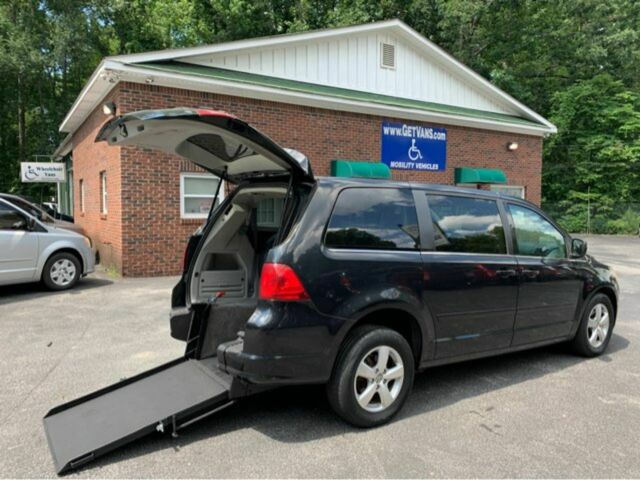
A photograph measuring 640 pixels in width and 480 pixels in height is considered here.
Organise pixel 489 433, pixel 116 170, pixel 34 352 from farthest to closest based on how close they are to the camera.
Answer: pixel 116 170 < pixel 34 352 < pixel 489 433

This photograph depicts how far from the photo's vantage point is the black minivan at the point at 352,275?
3158 millimetres

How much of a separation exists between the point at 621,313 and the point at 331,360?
6.18 meters

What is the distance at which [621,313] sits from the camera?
7430 mm

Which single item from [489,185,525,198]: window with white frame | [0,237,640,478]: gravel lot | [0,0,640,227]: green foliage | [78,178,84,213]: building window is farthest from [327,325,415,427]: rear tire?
[0,0,640,227]: green foliage

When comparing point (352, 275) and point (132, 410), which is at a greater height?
point (352, 275)

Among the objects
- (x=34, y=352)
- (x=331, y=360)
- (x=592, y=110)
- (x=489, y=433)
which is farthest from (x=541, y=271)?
(x=592, y=110)

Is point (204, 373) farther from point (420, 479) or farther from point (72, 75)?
point (72, 75)

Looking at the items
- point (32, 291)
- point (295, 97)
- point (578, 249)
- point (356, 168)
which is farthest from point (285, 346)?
point (356, 168)

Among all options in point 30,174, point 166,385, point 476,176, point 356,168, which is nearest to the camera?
point 166,385

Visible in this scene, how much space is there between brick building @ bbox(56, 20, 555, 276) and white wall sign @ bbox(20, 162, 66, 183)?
8.74 ft

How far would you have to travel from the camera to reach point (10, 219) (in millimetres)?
7957

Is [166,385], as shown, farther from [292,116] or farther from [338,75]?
[338,75]

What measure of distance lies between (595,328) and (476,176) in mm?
9870

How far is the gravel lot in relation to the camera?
2.95 meters
